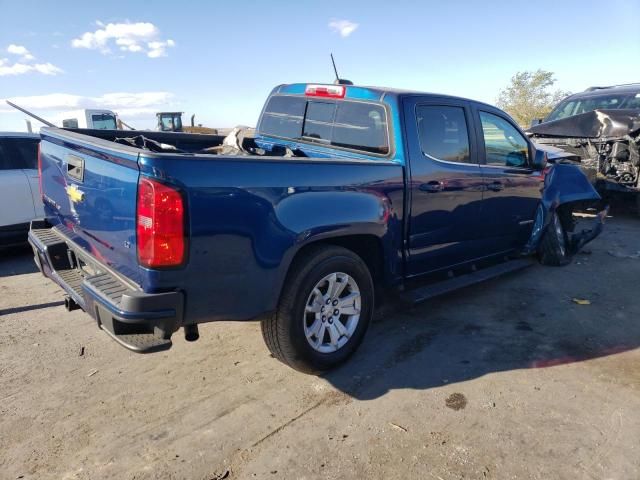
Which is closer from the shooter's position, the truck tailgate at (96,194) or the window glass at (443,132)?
the truck tailgate at (96,194)

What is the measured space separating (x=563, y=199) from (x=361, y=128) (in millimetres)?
3048

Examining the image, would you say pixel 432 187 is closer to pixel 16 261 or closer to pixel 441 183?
pixel 441 183

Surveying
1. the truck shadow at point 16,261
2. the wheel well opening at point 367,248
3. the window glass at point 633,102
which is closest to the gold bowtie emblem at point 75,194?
the wheel well opening at point 367,248

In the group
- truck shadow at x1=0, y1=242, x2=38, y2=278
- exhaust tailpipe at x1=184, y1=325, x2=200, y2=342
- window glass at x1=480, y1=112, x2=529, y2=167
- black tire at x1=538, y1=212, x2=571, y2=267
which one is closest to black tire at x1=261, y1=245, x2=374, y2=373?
exhaust tailpipe at x1=184, y1=325, x2=200, y2=342

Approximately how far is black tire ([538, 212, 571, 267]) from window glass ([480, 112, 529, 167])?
3.77 feet

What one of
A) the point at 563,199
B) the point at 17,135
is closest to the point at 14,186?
the point at 17,135

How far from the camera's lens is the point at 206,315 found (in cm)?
262

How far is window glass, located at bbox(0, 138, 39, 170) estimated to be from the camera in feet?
19.2

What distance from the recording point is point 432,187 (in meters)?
3.69

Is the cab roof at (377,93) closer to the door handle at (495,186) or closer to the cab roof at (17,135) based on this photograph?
the door handle at (495,186)

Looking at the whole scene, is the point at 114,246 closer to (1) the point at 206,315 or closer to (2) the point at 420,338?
(1) the point at 206,315

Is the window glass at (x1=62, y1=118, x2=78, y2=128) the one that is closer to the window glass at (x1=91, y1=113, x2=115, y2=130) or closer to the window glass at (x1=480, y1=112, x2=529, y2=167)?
the window glass at (x1=91, y1=113, x2=115, y2=130)

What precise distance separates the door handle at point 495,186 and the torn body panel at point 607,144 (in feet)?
13.1

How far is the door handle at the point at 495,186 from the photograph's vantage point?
4298mm
